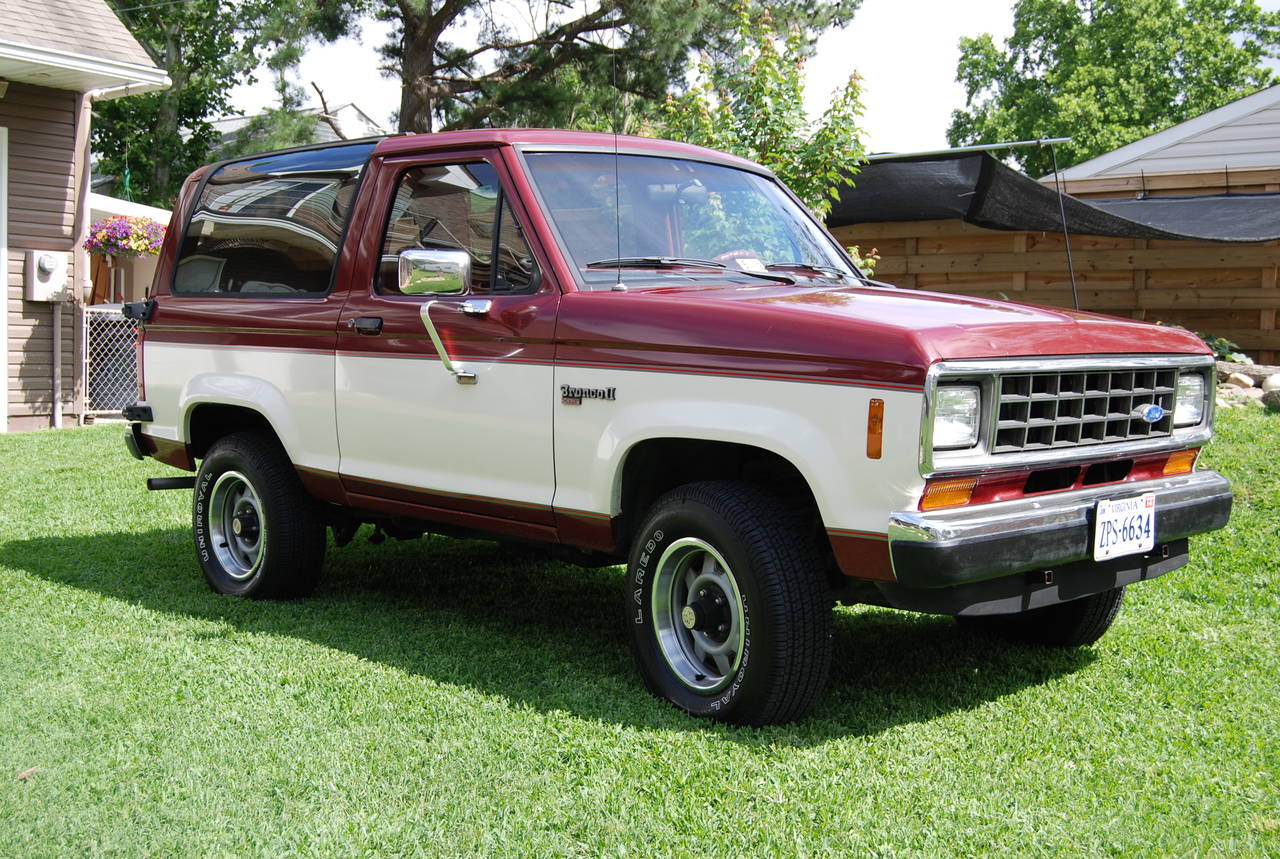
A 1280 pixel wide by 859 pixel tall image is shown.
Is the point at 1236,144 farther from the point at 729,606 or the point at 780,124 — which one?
the point at 729,606

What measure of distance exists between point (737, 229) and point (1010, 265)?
843 centimetres

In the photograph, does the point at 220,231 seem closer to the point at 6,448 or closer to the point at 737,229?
the point at 737,229

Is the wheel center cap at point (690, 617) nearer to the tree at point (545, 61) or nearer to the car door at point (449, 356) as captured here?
the car door at point (449, 356)

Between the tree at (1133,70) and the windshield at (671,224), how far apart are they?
46264 mm

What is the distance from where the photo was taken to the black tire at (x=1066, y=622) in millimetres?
4926

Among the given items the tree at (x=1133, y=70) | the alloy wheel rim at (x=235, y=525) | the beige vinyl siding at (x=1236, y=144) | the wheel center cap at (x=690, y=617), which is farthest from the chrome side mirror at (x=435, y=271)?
the tree at (x=1133, y=70)

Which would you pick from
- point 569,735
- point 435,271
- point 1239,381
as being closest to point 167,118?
point 1239,381

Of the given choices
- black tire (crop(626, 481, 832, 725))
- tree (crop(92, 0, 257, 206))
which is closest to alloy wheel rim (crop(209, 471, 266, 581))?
black tire (crop(626, 481, 832, 725))

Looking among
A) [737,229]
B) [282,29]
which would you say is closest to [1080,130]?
[282,29]

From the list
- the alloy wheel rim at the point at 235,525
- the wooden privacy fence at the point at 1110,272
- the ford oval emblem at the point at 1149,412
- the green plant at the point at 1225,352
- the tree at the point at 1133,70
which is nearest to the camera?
the ford oval emblem at the point at 1149,412

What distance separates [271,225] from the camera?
19.4 feet

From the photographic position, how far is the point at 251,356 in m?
5.82

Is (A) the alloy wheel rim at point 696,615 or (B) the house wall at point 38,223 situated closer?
(A) the alloy wheel rim at point 696,615

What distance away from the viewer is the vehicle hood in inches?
145
